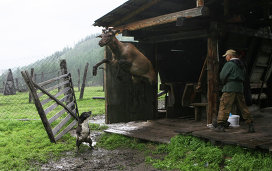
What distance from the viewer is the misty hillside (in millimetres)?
26398

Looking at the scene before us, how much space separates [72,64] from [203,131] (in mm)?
53507

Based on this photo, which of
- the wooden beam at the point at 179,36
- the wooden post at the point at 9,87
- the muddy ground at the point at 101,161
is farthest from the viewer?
the wooden post at the point at 9,87

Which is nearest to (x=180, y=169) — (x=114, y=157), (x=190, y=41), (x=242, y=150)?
(x=242, y=150)

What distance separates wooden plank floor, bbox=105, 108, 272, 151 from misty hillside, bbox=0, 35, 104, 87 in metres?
4.74

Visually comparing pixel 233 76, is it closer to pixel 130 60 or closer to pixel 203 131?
pixel 203 131

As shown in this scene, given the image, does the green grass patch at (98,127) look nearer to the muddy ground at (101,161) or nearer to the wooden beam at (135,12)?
the muddy ground at (101,161)

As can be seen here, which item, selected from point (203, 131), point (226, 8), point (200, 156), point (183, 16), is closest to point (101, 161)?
point (200, 156)

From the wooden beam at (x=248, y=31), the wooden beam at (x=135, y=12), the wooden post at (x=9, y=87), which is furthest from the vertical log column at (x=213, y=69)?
the wooden post at (x=9, y=87)

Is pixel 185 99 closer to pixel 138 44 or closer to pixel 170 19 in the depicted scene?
pixel 138 44

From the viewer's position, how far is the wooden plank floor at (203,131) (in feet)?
18.7

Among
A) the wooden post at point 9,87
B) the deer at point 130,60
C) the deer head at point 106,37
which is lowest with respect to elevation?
the wooden post at point 9,87

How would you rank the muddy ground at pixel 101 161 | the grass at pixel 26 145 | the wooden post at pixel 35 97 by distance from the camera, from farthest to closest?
the wooden post at pixel 35 97, the grass at pixel 26 145, the muddy ground at pixel 101 161

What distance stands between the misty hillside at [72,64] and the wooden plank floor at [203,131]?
4740 mm

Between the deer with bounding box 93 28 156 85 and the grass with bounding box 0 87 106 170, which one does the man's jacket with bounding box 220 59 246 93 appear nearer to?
the deer with bounding box 93 28 156 85
